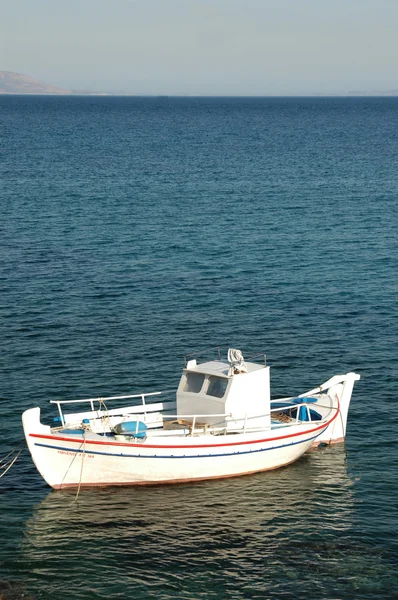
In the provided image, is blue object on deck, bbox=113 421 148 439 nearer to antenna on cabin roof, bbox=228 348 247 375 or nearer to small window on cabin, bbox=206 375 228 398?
small window on cabin, bbox=206 375 228 398

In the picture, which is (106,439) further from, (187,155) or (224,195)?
(187,155)

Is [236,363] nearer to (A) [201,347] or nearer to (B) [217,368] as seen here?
(B) [217,368]

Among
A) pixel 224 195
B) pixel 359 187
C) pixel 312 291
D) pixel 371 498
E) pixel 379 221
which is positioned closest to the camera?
pixel 371 498

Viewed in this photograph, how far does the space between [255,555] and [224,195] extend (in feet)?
281

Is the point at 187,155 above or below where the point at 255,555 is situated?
above

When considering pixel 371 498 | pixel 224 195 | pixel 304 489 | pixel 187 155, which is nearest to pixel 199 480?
pixel 304 489

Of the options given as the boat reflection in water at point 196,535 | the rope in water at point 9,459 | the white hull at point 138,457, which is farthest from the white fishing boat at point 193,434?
the rope in water at point 9,459

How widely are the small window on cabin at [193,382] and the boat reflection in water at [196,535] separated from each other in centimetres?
447

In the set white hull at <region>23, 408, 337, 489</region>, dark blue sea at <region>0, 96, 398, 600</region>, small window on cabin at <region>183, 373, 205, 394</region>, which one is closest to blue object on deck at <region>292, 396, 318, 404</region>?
dark blue sea at <region>0, 96, 398, 600</region>

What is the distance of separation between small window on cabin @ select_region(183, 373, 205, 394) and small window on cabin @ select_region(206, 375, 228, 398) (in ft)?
1.56

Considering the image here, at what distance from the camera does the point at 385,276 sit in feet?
245

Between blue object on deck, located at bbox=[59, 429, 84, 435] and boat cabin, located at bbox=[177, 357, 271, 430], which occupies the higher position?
boat cabin, located at bbox=[177, 357, 271, 430]

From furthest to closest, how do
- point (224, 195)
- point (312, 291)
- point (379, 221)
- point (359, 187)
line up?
point (359, 187) → point (224, 195) → point (379, 221) → point (312, 291)

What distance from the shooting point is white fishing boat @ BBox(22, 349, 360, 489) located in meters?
38.9
